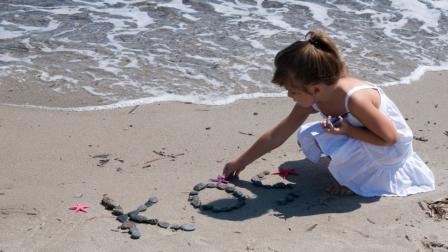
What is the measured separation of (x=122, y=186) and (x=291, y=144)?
50.9 inches

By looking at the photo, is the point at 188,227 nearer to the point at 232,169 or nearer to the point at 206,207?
the point at 206,207

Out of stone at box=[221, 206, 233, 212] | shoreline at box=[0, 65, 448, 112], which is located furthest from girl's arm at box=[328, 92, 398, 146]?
shoreline at box=[0, 65, 448, 112]

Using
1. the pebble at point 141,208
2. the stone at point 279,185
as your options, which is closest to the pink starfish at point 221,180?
the stone at point 279,185

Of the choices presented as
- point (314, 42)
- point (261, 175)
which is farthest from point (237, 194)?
point (314, 42)

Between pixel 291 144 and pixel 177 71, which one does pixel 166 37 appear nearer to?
pixel 177 71

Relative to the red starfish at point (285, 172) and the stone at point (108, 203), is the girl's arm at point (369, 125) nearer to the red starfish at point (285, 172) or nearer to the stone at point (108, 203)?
the red starfish at point (285, 172)

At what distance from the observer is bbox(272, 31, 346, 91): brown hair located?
3.39 metres

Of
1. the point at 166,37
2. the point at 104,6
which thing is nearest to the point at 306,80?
the point at 166,37

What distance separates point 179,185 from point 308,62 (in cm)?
107

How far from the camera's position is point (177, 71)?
19.5 feet

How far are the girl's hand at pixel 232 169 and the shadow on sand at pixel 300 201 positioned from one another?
0.06 m

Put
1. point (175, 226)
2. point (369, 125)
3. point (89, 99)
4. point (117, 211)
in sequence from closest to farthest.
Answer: point (175, 226) → point (117, 211) → point (369, 125) → point (89, 99)

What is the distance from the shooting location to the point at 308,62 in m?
3.38

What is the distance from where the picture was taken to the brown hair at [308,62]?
11.1ft
